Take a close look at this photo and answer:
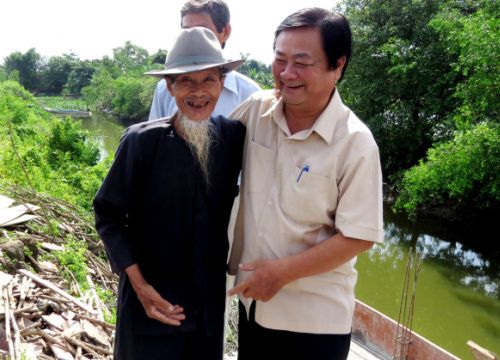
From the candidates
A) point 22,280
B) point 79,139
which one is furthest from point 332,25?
point 79,139

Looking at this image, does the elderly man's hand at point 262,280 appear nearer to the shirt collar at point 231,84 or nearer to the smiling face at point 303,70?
the smiling face at point 303,70

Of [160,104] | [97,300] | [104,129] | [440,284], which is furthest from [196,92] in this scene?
[104,129]

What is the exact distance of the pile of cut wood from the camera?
2.54 m

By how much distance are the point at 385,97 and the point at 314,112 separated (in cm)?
1137

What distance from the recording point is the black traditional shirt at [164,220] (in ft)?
4.70

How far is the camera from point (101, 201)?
144 cm

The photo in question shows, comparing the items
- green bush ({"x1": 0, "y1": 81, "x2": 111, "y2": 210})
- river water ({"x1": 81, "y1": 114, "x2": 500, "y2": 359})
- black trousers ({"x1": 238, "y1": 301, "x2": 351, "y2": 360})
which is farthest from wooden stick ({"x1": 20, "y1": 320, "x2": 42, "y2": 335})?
river water ({"x1": 81, "y1": 114, "x2": 500, "y2": 359})

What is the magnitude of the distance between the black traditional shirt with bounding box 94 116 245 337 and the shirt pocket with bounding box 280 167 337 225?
0.24m

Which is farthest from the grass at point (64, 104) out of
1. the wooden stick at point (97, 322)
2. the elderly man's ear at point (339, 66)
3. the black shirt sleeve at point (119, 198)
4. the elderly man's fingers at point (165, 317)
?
the elderly man's ear at point (339, 66)

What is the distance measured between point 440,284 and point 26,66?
6002 centimetres

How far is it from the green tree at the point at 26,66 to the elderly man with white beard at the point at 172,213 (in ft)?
204

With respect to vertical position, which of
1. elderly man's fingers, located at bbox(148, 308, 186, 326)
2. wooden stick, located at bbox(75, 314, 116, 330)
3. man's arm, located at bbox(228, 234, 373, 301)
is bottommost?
wooden stick, located at bbox(75, 314, 116, 330)

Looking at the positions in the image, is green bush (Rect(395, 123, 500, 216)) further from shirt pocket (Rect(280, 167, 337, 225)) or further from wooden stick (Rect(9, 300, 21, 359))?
wooden stick (Rect(9, 300, 21, 359))

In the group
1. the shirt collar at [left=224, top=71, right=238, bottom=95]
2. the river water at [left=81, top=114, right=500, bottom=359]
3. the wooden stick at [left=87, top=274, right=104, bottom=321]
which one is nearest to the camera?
the shirt collar at [left=224, top=71, right=238, bottom=95]
